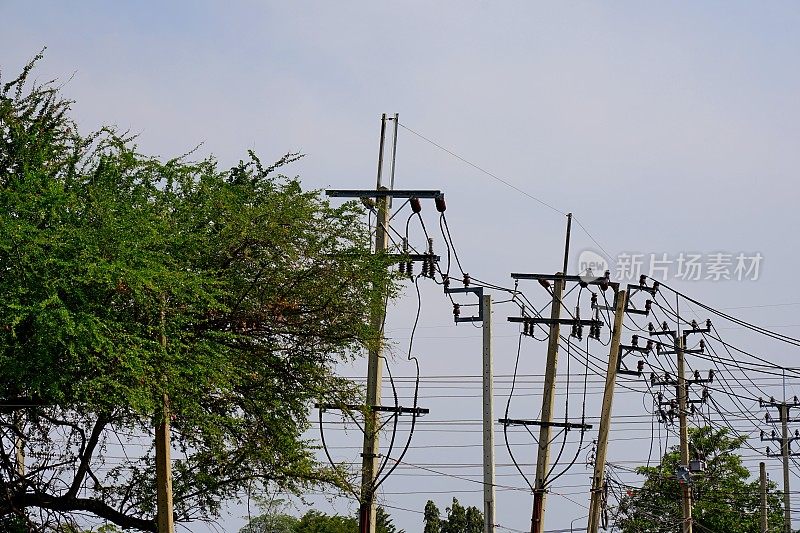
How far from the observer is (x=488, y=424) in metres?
26.1

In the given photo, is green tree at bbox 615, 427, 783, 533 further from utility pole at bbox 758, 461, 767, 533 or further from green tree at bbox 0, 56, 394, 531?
green tree at bbox 0, 56, 394, 531

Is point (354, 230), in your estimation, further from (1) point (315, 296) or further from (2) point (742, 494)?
(2) point (742, 494)

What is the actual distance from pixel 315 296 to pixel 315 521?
41.2 meters

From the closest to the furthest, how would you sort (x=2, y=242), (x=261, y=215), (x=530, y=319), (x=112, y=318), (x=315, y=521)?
(x=2, y=242) < (x=112, y=318) < (x=261, y=215) < (x=530, y=319) < (x=315, y=521)

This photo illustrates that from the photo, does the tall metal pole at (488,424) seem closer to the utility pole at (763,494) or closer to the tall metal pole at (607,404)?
the tall metal pole at (607,404)

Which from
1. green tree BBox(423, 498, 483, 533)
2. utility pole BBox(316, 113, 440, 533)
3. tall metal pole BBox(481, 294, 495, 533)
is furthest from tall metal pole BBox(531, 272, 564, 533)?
green tree BBox(423, 498, 483, 533)

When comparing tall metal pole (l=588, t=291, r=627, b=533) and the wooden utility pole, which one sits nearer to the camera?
the wooden utility pole

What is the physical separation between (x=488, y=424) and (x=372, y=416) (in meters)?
3.26

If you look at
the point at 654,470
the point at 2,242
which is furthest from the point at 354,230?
the point at 654,470

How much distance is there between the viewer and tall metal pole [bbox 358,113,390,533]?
28.7 meters

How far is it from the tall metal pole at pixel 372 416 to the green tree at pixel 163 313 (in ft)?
2.19

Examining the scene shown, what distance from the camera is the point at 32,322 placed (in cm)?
2500

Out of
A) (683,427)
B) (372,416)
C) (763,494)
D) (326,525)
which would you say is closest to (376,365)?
(372,416)

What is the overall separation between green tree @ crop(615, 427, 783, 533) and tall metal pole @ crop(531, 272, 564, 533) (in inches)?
1353
